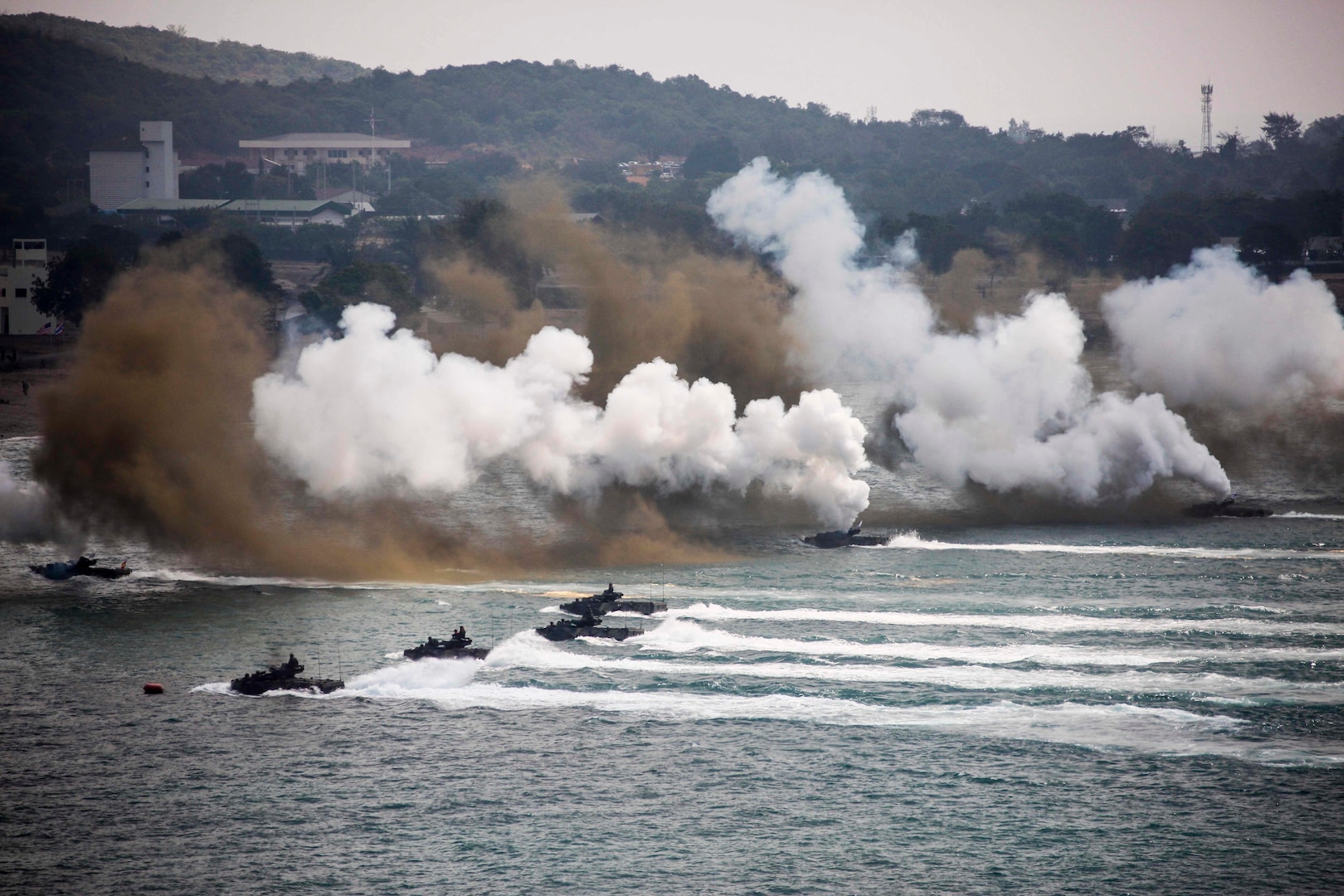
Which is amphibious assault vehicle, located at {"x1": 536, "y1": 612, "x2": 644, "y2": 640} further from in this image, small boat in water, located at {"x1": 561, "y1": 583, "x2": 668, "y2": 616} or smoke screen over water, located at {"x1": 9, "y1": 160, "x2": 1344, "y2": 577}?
smoke screen over water, located at {"x1": 9, "y1": 160, "x2": 1344, "y2": 577}

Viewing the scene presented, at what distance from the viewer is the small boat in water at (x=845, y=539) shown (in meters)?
88.4

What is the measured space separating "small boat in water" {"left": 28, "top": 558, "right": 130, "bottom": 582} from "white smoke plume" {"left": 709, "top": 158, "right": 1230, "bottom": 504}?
52.3 m

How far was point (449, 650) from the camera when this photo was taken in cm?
6488

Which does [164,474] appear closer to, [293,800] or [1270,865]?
[293,800]

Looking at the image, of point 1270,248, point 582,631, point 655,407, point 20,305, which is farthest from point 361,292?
point 1270,248

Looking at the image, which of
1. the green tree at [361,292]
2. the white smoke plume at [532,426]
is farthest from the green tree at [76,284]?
the white smoke plume at [532,426]

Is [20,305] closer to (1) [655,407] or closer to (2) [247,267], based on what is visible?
(2) [247,267]

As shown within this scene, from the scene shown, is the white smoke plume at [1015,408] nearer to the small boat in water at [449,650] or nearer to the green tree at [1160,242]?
the small boat in water at [449,650]

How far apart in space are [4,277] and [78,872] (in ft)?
439

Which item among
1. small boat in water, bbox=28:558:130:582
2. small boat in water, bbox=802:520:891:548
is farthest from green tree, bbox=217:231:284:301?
small boat in water, bbox=802:520:891:548

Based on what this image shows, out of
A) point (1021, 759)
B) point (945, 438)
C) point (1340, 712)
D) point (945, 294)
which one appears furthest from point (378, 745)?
point (945, 294)

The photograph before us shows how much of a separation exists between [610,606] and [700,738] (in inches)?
609

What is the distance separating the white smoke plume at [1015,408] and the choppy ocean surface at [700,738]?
19.8 metres

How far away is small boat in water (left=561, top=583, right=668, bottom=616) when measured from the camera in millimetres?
71500
